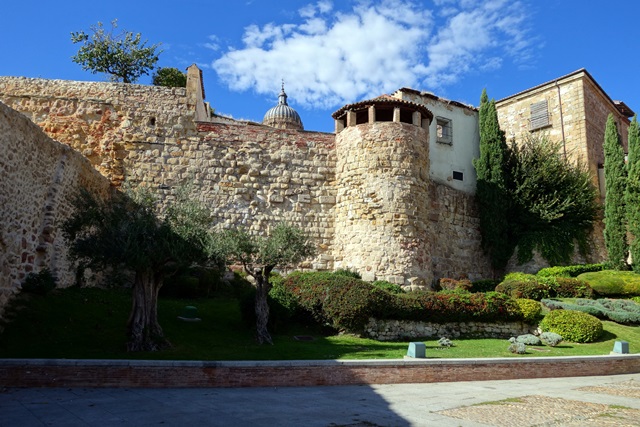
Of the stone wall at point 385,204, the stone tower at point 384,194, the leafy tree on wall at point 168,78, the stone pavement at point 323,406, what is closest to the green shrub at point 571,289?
the stone tower at point 384,194

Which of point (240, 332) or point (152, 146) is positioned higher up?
point (152, 146)

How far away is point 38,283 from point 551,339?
16.4 m

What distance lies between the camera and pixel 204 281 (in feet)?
65.3

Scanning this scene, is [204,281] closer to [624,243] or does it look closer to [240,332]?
[240,332]

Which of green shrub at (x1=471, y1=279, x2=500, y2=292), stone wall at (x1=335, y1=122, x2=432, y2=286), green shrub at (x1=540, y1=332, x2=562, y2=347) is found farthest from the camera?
green shrub at (x1=471, y1=279, x2=500, y2=292)

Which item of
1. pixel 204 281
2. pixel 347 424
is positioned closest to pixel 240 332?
pixel 204 281

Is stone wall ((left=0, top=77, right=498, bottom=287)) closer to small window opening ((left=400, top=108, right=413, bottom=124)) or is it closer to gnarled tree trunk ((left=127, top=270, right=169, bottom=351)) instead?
small window opening ((left=400, top=108, right=413, bottom=124))

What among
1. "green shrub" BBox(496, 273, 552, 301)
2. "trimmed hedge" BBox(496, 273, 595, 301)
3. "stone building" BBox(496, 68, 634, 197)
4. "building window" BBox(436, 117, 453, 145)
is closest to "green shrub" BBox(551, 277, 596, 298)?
"trimmed hedge" BBox(496, 273, 595, 301)

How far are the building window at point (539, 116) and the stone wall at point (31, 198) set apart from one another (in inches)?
1069

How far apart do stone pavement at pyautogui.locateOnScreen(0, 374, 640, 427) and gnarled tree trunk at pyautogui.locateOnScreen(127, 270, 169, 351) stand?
8.91 feet

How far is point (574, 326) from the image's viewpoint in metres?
17.8

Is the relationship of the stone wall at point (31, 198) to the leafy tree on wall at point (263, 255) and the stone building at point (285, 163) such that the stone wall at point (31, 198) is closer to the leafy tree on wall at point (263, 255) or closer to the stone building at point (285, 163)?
the stone building at point (285, 163)

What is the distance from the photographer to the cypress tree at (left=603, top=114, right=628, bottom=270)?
26.8 m

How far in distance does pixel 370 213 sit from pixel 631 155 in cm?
1559
